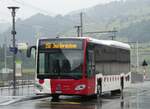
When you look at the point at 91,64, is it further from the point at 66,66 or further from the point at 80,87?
the point at 80,87

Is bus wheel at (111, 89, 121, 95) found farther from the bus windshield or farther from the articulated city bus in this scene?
the bus windshield

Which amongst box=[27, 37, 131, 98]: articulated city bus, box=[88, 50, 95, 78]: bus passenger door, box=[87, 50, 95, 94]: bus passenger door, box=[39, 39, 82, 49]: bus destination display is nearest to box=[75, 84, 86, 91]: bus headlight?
box=[27, 37, 131, 98]: articulated city bus

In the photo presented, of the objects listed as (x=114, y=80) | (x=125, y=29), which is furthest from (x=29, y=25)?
(x=114, y=80)

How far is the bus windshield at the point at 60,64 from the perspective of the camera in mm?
28312

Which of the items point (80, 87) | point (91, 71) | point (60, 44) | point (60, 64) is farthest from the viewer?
point (91, 71)

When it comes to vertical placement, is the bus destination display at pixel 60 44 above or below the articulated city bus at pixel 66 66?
above

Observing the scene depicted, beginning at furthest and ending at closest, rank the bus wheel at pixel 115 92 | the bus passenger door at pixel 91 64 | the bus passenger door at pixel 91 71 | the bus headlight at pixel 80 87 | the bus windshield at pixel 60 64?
1. the bus wheel at pixel 115 92
2. the bus passenger door at pixel 91 64
3. the bus passenger door at pixel 91 71
4. the bus windshield at pixel 60 64
5. the bus headlight at pixel 80 87

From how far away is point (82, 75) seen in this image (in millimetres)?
28219

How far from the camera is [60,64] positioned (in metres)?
28.5

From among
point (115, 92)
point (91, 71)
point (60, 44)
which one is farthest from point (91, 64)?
point (115, 92)

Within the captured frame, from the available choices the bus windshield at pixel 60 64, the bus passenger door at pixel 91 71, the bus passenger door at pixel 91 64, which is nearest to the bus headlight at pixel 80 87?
the bus windshield at pixel 60 64

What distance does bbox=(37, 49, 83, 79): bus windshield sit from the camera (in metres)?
28.3

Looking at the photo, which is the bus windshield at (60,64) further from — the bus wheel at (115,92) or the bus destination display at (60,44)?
the bus wheel at (115,92)

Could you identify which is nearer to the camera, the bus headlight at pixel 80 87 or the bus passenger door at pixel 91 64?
the bus headlight at pixel 80 87
